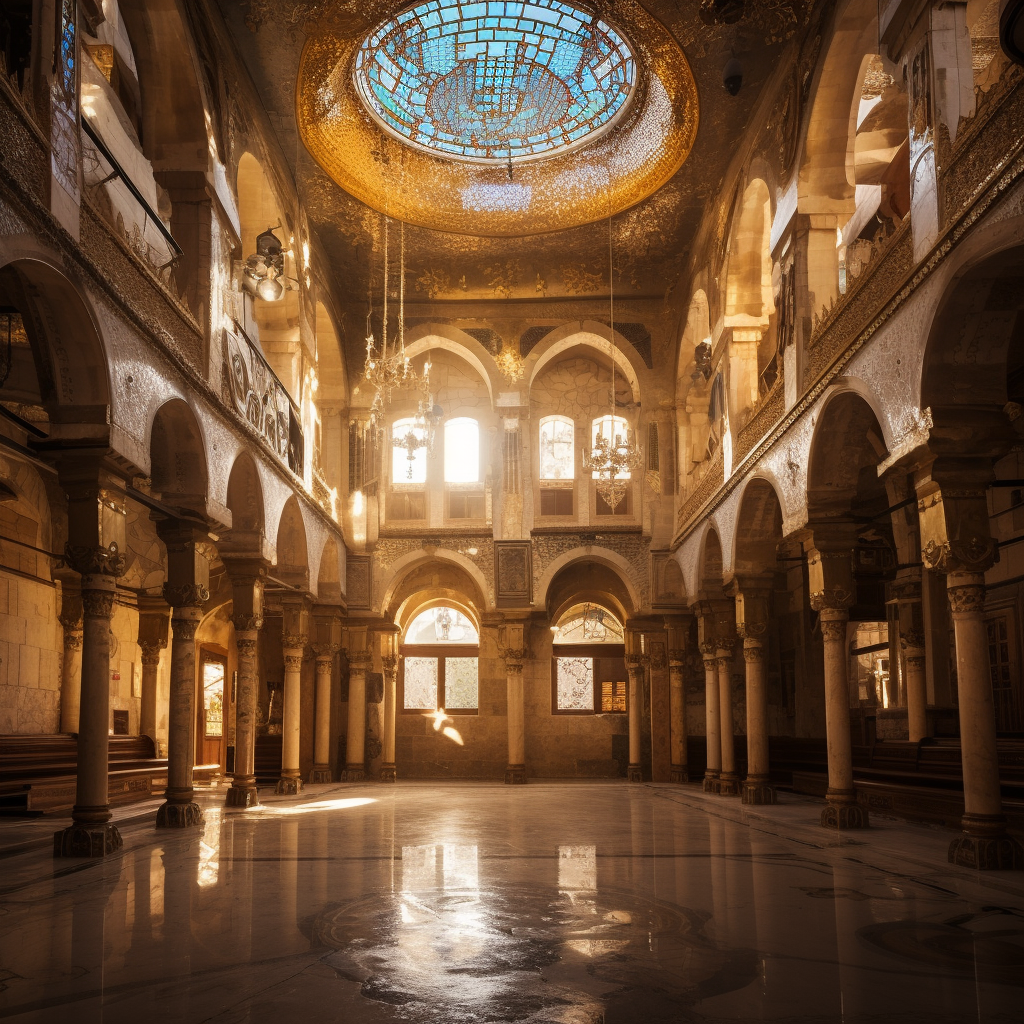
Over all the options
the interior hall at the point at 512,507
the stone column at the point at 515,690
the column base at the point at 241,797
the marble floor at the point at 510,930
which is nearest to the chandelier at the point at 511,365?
the interior hall at the point at 512,507

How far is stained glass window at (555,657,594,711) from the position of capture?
26.7 m

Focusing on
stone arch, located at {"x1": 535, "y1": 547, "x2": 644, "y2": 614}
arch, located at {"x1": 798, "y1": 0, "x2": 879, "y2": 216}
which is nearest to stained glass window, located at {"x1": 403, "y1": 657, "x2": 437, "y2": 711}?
stone arch, located at {"x1": 535, "y1": 547, "x2": 644, "y2": 614}

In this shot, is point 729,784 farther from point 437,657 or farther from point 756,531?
point 437,657

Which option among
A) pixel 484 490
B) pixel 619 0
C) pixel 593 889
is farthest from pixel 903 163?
pixel 593 889

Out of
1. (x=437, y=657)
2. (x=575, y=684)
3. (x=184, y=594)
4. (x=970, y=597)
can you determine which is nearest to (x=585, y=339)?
(x=575, y=684)

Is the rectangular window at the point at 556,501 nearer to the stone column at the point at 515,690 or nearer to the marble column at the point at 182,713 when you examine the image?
the stone column at the point at 515,690

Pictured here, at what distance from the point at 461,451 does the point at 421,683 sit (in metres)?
6.24

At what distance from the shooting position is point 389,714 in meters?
24.2

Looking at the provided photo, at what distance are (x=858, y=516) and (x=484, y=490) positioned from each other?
12.4 metres

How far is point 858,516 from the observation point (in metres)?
Result: 12.1

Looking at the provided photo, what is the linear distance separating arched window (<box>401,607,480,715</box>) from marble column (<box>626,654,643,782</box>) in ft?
13.0

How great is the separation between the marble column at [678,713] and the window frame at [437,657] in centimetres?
583

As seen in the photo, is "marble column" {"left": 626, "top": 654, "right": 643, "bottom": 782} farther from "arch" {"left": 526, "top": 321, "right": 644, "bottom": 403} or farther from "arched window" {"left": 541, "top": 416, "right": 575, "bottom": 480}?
"arch" {"left": 526, "top": 321, "right": 644, "bottom": 403}

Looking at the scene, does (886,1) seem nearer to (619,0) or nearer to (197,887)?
(619,0)
